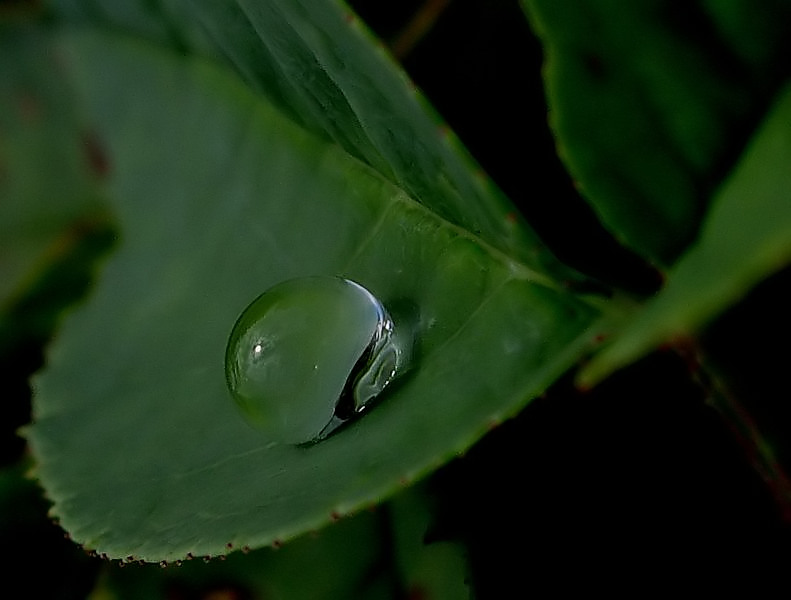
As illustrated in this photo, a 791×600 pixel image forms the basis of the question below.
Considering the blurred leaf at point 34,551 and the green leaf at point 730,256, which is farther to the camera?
the blurred leaf at point 34,551

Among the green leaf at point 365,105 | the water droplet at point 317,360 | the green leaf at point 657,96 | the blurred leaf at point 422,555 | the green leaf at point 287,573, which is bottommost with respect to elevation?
the green leaf at point 287,573

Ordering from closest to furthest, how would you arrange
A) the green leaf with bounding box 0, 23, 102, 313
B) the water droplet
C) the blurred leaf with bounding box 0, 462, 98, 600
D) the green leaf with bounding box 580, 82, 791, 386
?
1. the green leaf with bounding box 580, 82, 791, 386
2. the water droplet
3. the blurred leaf with bounding box 0, 462, 98, 600
4. the green leaf with bounding box 0, 23, 102, 313

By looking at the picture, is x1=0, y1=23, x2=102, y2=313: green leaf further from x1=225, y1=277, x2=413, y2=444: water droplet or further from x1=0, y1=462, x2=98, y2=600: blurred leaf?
x1=225, y1=277, x2=413, y2=444: water droplet

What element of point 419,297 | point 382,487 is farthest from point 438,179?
point 382,487

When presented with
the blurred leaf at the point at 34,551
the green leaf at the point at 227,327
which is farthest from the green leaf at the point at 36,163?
the blurred leaf at the point at 34,551

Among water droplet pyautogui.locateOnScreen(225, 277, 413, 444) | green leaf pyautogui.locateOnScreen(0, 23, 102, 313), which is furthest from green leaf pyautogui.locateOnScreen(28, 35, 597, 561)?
green leaf pyautogui.locateOnScreen(0, 23, 102, 313)

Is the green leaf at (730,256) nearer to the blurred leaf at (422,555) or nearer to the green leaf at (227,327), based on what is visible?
the green leaf at (227,327)

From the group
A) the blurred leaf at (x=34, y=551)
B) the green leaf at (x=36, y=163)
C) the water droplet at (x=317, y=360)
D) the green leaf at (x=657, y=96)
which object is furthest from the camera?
the green leaf at (x=36, y=163)
